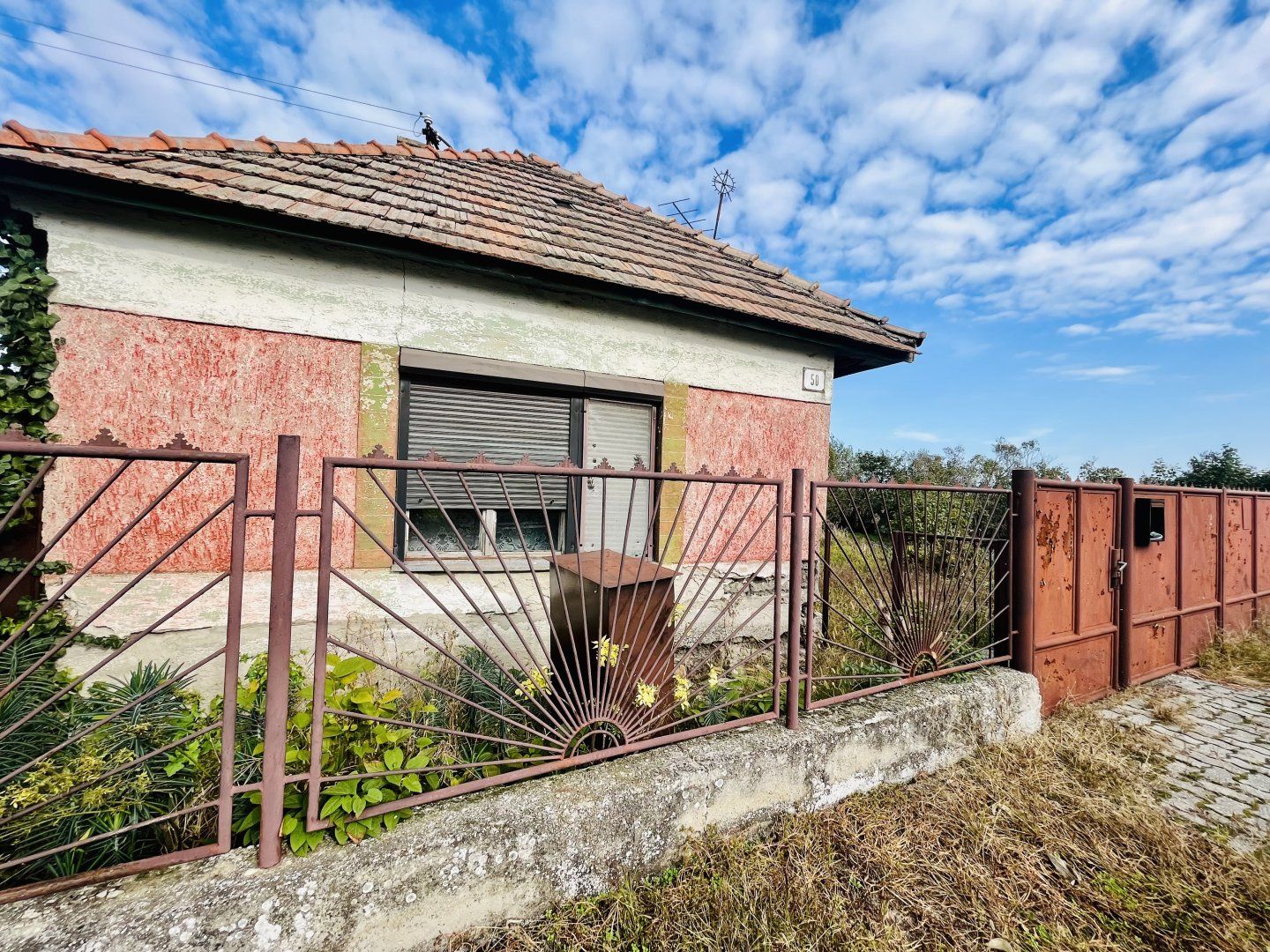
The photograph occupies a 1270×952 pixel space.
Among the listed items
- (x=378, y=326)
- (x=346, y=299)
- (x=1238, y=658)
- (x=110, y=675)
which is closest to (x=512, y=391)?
(x=378, y=326)

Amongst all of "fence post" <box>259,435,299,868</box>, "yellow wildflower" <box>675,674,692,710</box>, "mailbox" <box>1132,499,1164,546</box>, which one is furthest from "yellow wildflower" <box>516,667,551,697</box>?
"mailbox" <box>1132,499,1164,546</box>

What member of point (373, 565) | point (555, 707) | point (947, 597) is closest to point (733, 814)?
point (555, 707)

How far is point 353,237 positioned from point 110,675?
3.03m

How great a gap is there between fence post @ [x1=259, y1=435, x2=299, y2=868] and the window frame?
5.62 feet

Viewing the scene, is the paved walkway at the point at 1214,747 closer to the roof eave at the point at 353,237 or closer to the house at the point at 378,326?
the house at the point at 378,326

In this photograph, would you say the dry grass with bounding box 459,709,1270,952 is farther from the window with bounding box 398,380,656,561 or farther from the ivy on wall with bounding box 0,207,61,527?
the ivy on wall with bounding box 0,207,61,527

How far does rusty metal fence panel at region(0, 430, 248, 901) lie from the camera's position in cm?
157

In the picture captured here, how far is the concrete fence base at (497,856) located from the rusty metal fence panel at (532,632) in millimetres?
131

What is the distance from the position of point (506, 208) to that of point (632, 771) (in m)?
4.64

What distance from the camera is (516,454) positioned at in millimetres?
4207

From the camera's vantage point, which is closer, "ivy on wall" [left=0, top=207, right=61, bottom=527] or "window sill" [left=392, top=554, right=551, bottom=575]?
"ivy on wall" [left=0, top=207, right=61, bottom=527]

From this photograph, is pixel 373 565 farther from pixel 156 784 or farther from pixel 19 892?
pixel 19 892

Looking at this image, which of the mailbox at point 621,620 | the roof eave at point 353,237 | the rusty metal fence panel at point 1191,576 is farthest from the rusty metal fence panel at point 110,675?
the rusty metal fence panel at point 1191,576

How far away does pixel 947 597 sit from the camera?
332 centimetres
